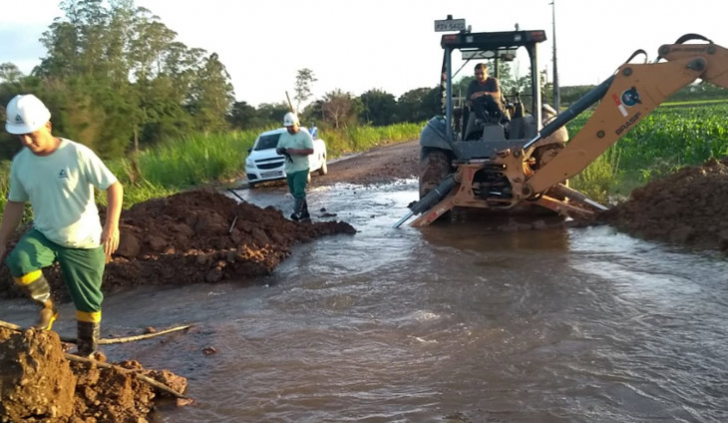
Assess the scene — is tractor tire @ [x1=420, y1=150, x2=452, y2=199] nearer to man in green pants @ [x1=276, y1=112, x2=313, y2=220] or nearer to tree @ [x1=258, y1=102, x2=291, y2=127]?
man in green pants @ [x1=276, y1=112, x2=313, y2=220]

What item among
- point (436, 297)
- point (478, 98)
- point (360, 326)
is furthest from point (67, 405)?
point (478, 98)

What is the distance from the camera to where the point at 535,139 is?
945cm

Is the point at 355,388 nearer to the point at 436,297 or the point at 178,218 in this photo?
the point at 436,297

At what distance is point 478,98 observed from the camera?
10453mm

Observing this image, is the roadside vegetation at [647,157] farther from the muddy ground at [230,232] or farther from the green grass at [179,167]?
the green grass at [179,167]

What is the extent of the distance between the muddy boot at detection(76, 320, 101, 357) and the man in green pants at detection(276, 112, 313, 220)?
20.9 ft

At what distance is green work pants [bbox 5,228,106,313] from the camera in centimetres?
457

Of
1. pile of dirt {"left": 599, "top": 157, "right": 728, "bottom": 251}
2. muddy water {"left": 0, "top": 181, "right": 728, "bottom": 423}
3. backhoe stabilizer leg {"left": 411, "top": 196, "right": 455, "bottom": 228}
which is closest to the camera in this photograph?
muddy water {"left": 0, "top": 181, "right": 728, "bottom": 423}

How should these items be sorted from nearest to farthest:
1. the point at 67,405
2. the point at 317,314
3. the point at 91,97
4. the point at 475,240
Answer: the point at 67,405 < the point at 317,314 < the point at 475,240 < the point at 91,97

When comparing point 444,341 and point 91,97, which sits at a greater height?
point 91,97

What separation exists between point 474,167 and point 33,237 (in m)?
6.42

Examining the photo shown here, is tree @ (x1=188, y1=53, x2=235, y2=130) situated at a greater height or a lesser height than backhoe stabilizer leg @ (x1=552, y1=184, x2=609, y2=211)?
greater

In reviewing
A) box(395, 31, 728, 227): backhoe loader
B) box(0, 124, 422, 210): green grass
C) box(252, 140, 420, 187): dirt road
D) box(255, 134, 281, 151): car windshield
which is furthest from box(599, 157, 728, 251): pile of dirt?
box(255, 134, 281, 151): car windshield

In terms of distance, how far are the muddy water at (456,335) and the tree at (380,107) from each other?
59395 mm
